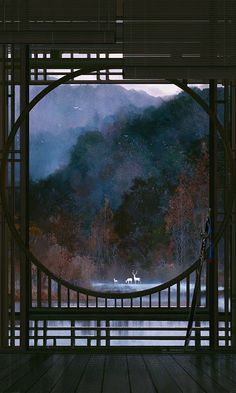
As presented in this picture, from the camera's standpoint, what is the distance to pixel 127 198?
9.62 metres

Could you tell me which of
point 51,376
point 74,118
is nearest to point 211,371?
point 51,376

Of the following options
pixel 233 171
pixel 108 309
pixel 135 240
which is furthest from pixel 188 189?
pixel 233 171

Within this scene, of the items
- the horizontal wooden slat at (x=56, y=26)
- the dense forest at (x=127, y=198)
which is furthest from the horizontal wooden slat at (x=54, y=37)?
the dense forest at (x=127, y=198)

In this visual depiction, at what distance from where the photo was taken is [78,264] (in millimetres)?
9477

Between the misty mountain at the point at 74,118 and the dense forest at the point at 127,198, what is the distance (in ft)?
0.15

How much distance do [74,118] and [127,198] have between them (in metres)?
1.01

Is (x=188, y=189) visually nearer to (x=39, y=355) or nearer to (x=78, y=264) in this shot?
(x=78, y=264)

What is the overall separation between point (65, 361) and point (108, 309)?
1.84m

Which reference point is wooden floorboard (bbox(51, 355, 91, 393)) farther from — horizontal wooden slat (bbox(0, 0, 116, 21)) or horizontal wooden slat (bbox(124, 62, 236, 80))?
horizontal wooden slat (bbox(0, 0, 116, 21))

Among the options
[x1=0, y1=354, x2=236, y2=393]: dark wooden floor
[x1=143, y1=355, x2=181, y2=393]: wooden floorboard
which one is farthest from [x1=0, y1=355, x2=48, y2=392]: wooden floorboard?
[x1=143, y1=355, x2=181, y2=393]: wooden floorboard

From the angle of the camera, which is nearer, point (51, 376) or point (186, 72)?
point (51, 376)

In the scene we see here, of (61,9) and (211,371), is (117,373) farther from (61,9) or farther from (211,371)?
(61,9)

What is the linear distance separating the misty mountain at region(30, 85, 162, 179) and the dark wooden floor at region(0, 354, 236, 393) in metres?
5.56

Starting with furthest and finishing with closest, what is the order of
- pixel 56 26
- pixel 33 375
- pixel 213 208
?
pixel 213 208
pixel 56 26
pixel 33 375
